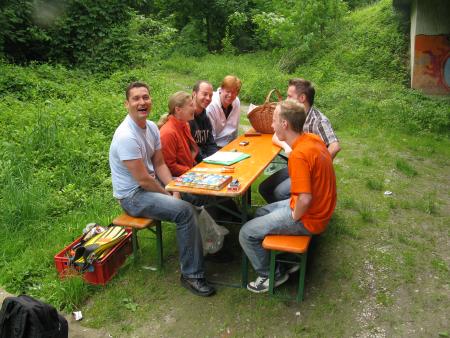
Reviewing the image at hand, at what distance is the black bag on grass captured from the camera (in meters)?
2.60

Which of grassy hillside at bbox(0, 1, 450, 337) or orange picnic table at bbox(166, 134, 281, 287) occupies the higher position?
orange picnic table at bbox(166, 134, 281, 287)

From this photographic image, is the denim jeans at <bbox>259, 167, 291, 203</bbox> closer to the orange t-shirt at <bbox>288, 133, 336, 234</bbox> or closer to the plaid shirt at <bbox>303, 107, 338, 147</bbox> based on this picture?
the plaid shirt at <bbox>303, 107, 338, 147</bbox>

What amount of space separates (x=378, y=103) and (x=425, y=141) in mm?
2616

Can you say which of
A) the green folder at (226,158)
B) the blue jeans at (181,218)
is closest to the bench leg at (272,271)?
the blue jeans at (181,218)

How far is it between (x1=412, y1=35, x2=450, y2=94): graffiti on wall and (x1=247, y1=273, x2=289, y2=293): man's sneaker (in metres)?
11.1

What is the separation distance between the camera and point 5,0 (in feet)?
34.7

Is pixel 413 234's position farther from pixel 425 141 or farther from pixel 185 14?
pixel 185 14

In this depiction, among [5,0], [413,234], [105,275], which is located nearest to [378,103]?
[413,234]

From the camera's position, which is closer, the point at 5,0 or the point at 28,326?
the point at 28,326

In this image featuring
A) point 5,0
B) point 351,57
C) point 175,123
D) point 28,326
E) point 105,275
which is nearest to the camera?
point 28,326

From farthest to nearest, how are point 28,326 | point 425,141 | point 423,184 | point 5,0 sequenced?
point 5,0 → point 425,141 → point 423,184 → point 28,326

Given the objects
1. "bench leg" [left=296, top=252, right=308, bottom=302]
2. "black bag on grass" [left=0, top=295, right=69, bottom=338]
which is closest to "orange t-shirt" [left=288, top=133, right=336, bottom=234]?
"bench leg" [left=296, top=252, right=308, bottom=302]

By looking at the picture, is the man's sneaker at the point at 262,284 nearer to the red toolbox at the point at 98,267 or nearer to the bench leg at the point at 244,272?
the bench leg at the point at 244,272

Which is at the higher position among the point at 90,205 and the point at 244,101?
the point at 244,101
